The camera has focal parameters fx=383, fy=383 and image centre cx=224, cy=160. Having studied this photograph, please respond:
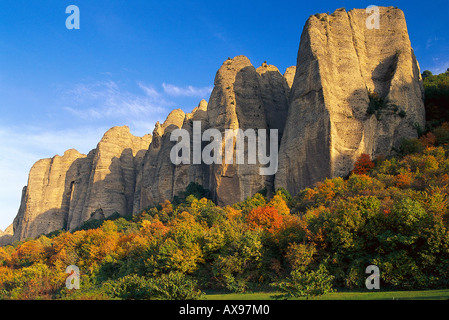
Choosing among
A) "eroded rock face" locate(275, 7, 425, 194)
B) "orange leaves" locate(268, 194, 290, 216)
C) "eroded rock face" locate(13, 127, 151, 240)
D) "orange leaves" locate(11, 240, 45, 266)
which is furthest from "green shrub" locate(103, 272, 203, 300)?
"eroded rock face" locate(13, 127, 151, 240)

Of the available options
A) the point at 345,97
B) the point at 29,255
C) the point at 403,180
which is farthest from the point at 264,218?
the point at 29,255

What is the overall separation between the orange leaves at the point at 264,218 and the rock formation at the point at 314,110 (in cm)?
836

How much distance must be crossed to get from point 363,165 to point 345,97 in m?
7.89

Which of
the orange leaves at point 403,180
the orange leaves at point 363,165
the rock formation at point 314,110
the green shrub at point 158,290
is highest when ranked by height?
the rock formation at point 314,110

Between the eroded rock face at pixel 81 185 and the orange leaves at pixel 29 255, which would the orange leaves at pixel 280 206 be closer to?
the orange leaves at pixel 29 255

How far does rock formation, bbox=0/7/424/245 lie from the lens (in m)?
35.1

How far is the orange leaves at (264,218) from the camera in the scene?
26.0 m

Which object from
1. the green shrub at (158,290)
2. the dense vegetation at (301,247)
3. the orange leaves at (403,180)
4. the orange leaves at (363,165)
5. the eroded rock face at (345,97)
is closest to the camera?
the green shrub at (158,290)

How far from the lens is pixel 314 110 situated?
35844 mm

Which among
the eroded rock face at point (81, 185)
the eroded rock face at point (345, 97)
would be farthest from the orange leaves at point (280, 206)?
the eroded rock face at point (81, 185)

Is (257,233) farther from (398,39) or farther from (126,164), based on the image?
(126,164)

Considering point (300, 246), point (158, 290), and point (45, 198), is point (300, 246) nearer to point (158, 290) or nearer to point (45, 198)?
point (158, 290)

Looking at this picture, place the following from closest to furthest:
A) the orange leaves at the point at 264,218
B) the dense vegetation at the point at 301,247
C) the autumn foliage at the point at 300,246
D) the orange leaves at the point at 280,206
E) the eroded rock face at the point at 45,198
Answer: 1. the dense vegetation at the point at 301,247
2. the autumn foliage at the point at 300,246
3. the orange leaves at the point at 264,218
4. the orange leaves at the point at 280,206
5. the eroded rock face at the point at 45,198

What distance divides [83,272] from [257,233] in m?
16.8
